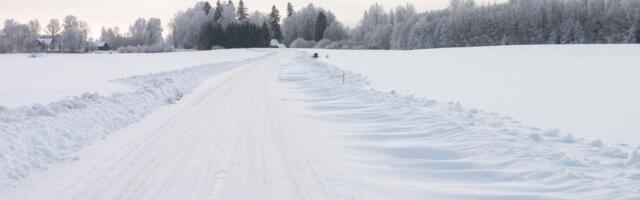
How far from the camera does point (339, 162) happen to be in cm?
770

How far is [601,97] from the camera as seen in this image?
52.1 feet

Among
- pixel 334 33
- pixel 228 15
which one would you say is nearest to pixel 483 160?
pixel 228 15

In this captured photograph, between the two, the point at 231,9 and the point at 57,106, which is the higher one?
the point at 231,9

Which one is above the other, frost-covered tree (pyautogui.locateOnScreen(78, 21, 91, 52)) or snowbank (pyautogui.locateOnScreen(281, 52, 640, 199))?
frost-covered tree (pyautogui.locateOnScreen(78, 21, 91, 52))

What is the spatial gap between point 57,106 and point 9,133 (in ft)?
11.1

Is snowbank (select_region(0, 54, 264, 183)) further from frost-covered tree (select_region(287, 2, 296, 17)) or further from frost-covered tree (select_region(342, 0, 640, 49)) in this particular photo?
frost-covered tree (select_region(287, 2, 296, 17))

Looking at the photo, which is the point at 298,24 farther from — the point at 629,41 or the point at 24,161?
the point at 24,161

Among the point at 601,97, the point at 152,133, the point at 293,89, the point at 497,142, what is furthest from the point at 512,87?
the point at 152,133

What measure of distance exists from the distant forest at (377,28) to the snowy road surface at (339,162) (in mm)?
81083

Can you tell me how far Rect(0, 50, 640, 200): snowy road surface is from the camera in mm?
6027

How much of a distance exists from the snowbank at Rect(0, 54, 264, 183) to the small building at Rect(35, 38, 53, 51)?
5269 inches

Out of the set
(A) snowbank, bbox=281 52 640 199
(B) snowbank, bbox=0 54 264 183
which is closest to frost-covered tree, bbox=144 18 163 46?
(B) snowbank, bbox=0 54 264 183

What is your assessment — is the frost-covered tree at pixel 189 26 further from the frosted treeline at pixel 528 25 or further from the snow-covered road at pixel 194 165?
the snow-covered road at pixel 194 165

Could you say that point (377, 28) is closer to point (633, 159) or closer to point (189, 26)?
point (189, 26)
